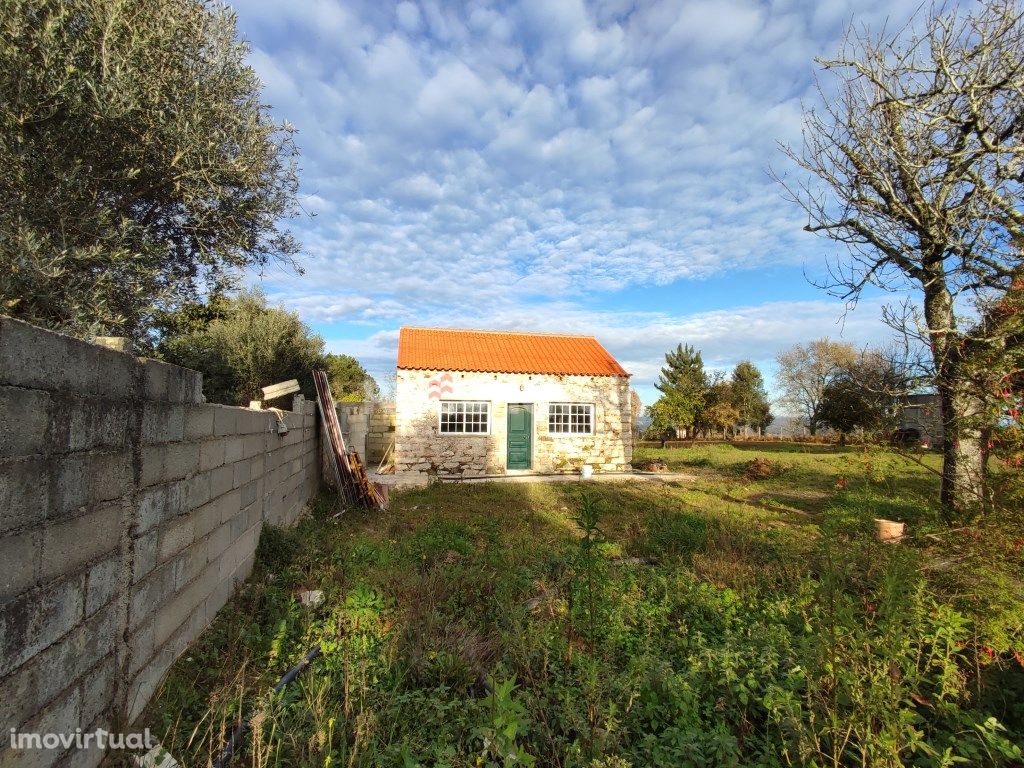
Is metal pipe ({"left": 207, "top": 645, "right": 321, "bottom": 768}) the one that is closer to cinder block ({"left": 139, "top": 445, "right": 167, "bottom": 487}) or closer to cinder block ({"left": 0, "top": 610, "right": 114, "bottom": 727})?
cinder block ({"left": 0, "top": 610, "right": 114, "bottom": 727})

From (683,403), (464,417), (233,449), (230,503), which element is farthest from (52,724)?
(683,403)

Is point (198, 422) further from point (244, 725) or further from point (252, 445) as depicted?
point (244, 725)

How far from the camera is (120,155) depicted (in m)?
6.27

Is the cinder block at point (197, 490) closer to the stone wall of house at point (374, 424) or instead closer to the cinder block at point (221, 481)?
the cinder block at point (221, 481)

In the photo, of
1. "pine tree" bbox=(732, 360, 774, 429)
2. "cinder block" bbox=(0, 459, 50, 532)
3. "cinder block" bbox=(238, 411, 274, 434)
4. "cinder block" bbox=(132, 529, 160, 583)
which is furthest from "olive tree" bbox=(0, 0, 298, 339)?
"pine tree" bbox=(732, 360, 774, 429)

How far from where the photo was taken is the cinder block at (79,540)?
6.24 ft

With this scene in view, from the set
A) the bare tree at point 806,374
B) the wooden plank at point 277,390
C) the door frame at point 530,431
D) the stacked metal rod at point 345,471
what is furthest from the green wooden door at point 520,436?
the bare tree at point 806,374

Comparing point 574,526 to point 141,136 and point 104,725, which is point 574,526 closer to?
point 104,725

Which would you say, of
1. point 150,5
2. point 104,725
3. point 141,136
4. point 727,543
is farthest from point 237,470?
point 150,5

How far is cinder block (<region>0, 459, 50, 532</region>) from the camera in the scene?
1658 millimetres

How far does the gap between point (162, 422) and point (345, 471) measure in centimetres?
670

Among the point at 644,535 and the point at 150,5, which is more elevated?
the point at 150,5

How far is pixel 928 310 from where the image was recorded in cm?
737

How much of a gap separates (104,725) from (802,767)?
3364 millimetres
